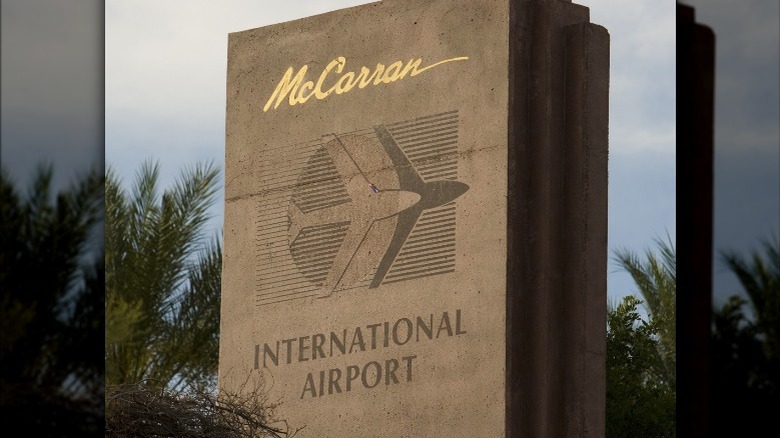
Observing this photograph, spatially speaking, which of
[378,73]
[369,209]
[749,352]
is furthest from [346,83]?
[749,352]

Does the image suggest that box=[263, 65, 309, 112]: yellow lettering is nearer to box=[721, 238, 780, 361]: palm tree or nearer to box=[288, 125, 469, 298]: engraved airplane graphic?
box=[288, 125, 469, 298]: engraved airplane graphic

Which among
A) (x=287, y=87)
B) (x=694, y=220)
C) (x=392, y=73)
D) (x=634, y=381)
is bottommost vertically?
(x=694, y=220)

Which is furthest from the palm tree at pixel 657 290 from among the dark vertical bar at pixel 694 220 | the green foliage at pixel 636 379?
the dark vertical bar at pixel 694 220

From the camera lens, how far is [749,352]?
2.77m


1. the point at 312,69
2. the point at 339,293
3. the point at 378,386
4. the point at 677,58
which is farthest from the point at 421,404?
the point at 677,58

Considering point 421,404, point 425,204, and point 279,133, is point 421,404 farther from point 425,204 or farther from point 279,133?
point 279,133

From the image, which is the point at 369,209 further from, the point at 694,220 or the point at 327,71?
the point at 694,220

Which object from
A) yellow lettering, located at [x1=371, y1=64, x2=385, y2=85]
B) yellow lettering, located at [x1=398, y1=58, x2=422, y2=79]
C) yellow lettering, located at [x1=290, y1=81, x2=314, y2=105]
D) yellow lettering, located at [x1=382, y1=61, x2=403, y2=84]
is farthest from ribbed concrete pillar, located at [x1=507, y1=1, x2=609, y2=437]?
yellow lettering, located at [x1=290, y1=81, x2=314, y2=105]

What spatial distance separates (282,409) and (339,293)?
1.42 meters

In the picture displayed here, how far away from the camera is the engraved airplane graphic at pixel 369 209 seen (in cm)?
1639

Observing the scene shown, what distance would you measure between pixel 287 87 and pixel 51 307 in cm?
1532

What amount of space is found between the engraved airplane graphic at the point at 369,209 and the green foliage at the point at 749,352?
13248mm

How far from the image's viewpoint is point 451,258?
52.4 feet

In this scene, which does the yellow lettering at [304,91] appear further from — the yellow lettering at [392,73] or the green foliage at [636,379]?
the green foliage at [636,379]
